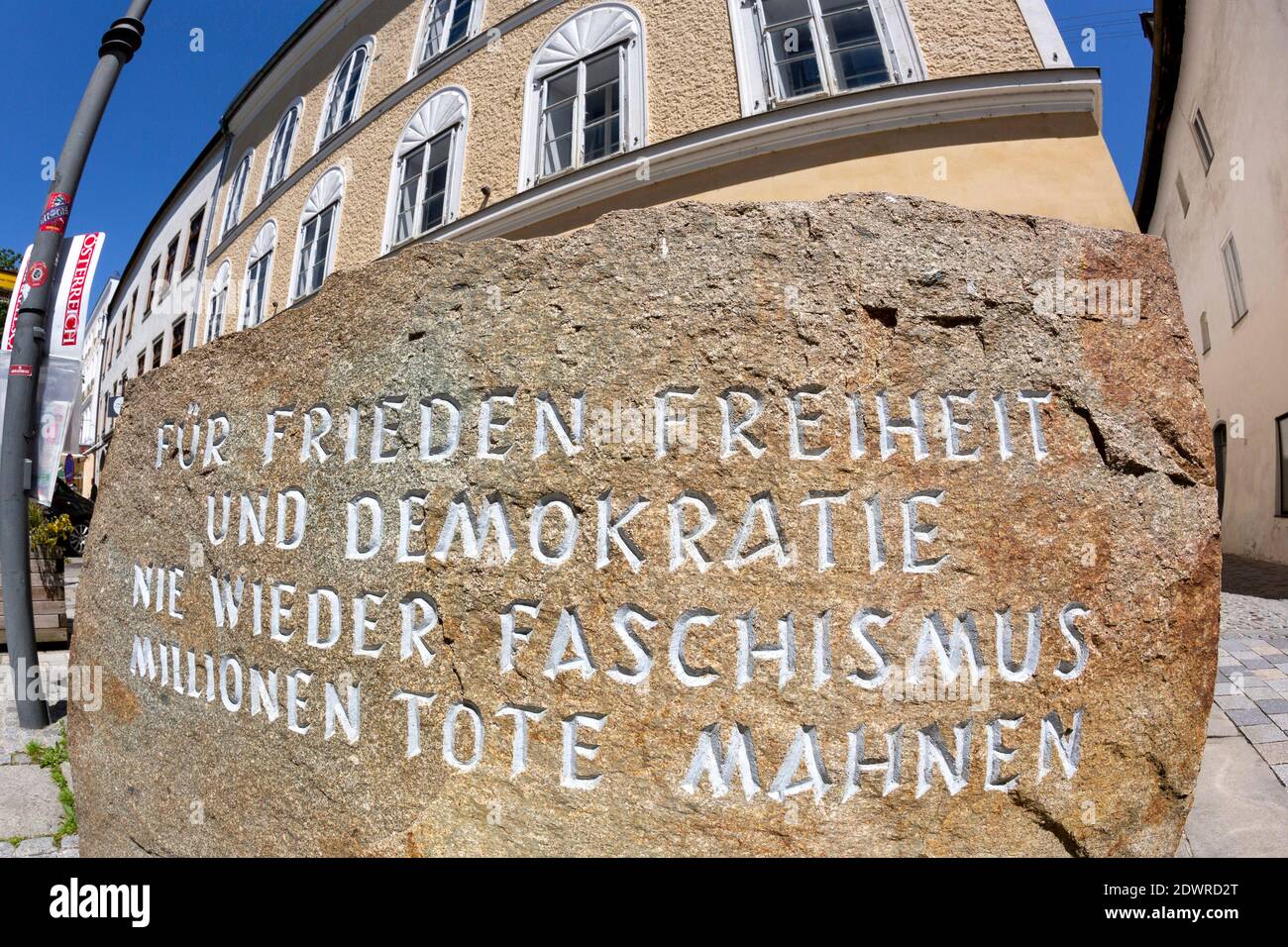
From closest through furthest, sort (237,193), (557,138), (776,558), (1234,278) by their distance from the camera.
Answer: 1. (776,558)
2. (557,138)
3. (1234,278)
4. (237,193)

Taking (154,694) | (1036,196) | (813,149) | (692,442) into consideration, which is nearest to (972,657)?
(692,442)

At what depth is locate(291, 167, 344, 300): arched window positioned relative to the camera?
30.8ft

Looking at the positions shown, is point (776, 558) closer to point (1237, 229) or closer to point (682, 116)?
point (682, 116)

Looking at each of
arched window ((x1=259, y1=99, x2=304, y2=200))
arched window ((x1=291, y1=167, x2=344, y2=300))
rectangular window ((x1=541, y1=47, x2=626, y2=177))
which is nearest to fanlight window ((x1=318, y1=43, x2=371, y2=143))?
arched window ((x1=291, y1=167, x2=344, y2=300))

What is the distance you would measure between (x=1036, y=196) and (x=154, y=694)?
601 centimetres

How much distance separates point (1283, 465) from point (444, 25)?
38.2ft

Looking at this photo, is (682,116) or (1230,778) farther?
(682,116)

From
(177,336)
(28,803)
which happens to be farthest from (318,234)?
(177,336)

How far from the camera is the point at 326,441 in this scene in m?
1.85

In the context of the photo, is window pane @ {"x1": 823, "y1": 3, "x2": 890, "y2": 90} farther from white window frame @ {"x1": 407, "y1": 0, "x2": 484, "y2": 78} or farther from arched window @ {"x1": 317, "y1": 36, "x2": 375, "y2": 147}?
arched window @ {"x1": 317, "y1": 36, "x2": 375, "y2": 147}

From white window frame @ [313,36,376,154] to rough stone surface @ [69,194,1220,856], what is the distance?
32.5 feet

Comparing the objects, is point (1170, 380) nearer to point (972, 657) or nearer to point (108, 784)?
A: point (972, 657)

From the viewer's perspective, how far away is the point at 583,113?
6934mm

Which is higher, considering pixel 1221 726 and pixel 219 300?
pixel 219 300
